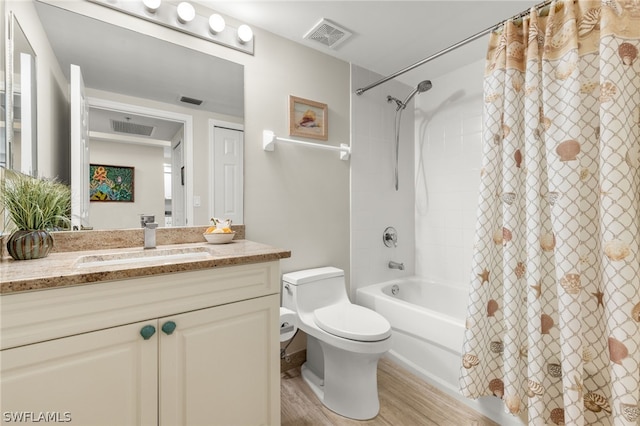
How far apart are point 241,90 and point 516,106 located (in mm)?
1470

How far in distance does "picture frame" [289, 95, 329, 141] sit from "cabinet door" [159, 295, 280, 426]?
119cm

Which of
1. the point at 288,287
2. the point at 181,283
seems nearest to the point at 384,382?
the point at 288,287

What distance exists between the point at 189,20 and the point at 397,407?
2.41m

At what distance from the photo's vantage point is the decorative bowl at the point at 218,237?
5.08ft

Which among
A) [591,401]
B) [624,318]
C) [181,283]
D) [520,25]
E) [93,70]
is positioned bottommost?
[591,401]

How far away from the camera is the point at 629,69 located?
1.04 meters

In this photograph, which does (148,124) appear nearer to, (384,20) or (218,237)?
(218,237)

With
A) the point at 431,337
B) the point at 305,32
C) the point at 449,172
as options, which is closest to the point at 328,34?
the point at 305,32

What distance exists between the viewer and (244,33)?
1.73 m

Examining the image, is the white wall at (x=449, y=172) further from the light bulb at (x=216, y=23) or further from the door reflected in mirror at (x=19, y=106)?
the door reflected in mirror at (x=19, y=106)

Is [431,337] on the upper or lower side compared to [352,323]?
lower

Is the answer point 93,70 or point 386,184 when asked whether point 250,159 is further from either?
point 386,184

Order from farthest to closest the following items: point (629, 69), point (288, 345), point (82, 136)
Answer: point (288, 345)
point (82, 136)
point (629, 69)

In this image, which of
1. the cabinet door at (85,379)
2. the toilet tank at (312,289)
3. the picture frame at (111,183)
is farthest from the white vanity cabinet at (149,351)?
the picture frame at (111,183)
